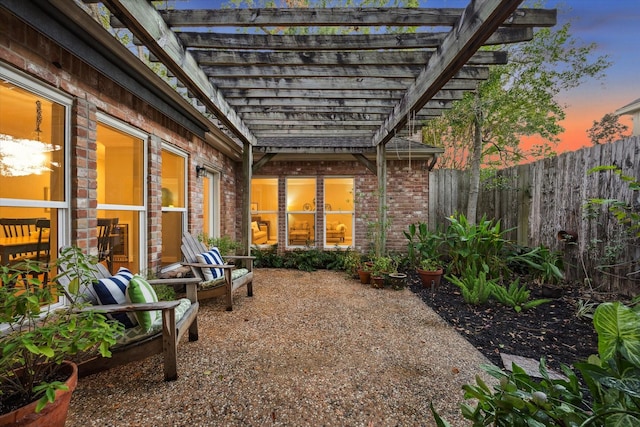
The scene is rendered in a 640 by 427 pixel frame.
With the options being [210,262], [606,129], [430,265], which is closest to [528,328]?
[430,265]

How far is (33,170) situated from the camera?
6.70 ft

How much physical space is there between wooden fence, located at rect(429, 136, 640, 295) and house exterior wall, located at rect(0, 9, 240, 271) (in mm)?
5038

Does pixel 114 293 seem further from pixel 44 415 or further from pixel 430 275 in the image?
pixel 430 275

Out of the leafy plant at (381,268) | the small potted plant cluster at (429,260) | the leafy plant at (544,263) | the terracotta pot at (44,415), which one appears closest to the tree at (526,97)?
the small potted plant cluster at (429,260)

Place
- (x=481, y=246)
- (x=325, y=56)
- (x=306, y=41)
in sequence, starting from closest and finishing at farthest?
1. (x=306, y=41)
2. (x=325, y=56)
3. (x=481, y=246)

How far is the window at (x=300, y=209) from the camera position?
6.37 m

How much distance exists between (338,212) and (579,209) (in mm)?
4114

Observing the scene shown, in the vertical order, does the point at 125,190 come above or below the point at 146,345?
above

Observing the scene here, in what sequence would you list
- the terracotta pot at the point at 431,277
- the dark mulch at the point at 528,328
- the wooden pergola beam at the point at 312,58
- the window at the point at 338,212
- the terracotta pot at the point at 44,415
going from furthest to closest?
the window at the point at 338,212
the terracotta pot at the point at 431,277
the wooden pergola beam at the point at 312,58
the dark mulch at the point at 528,328
the terracotta pot at the point at 44,415

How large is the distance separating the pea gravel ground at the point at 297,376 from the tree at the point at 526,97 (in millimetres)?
3222

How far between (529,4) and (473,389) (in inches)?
266

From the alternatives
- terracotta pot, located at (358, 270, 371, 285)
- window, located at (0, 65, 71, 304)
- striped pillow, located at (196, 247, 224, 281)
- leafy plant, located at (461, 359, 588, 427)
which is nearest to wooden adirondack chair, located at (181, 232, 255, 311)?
striped pillow, located at (196, 247, 224, 281)

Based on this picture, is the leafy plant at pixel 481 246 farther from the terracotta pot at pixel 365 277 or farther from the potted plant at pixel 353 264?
the potted plant at pixel 353 264

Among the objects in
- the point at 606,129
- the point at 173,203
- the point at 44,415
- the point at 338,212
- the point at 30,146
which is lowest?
the point at 44,415
